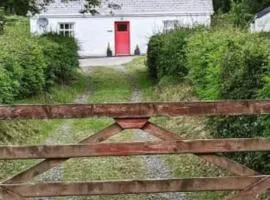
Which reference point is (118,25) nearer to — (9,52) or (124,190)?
(9,52)

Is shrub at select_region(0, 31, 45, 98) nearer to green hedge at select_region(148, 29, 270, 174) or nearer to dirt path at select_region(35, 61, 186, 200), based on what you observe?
dirt path at select_region(35, 61, 186, 200)

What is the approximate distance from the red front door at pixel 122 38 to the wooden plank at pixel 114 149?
138 ft

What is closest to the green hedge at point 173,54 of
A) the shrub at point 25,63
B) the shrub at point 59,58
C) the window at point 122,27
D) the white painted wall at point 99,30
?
the shrub at point 59,58

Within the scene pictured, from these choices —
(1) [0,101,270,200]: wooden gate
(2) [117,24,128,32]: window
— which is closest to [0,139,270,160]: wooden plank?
(1) [0,101,270,200]: wooden gate

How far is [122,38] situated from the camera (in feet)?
161

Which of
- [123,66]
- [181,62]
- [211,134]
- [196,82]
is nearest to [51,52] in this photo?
[181,62]

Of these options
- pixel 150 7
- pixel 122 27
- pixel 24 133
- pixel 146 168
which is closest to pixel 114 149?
pixel 146 168

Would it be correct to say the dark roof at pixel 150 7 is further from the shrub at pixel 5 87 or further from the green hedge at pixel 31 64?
the shrub at pixel 5 87

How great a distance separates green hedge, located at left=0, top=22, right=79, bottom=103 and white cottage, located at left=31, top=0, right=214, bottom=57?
21971 millimetres

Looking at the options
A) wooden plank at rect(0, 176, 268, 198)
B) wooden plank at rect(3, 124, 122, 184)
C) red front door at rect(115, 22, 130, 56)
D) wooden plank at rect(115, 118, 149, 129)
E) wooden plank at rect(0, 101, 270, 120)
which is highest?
wooden plank at rect(0, 101, 270, 120)

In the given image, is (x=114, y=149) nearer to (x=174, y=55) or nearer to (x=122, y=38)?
(x=174, y=55)

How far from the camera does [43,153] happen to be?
6.48 m

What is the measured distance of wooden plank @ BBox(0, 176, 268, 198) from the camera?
654 cm

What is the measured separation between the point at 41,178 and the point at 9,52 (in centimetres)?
671
